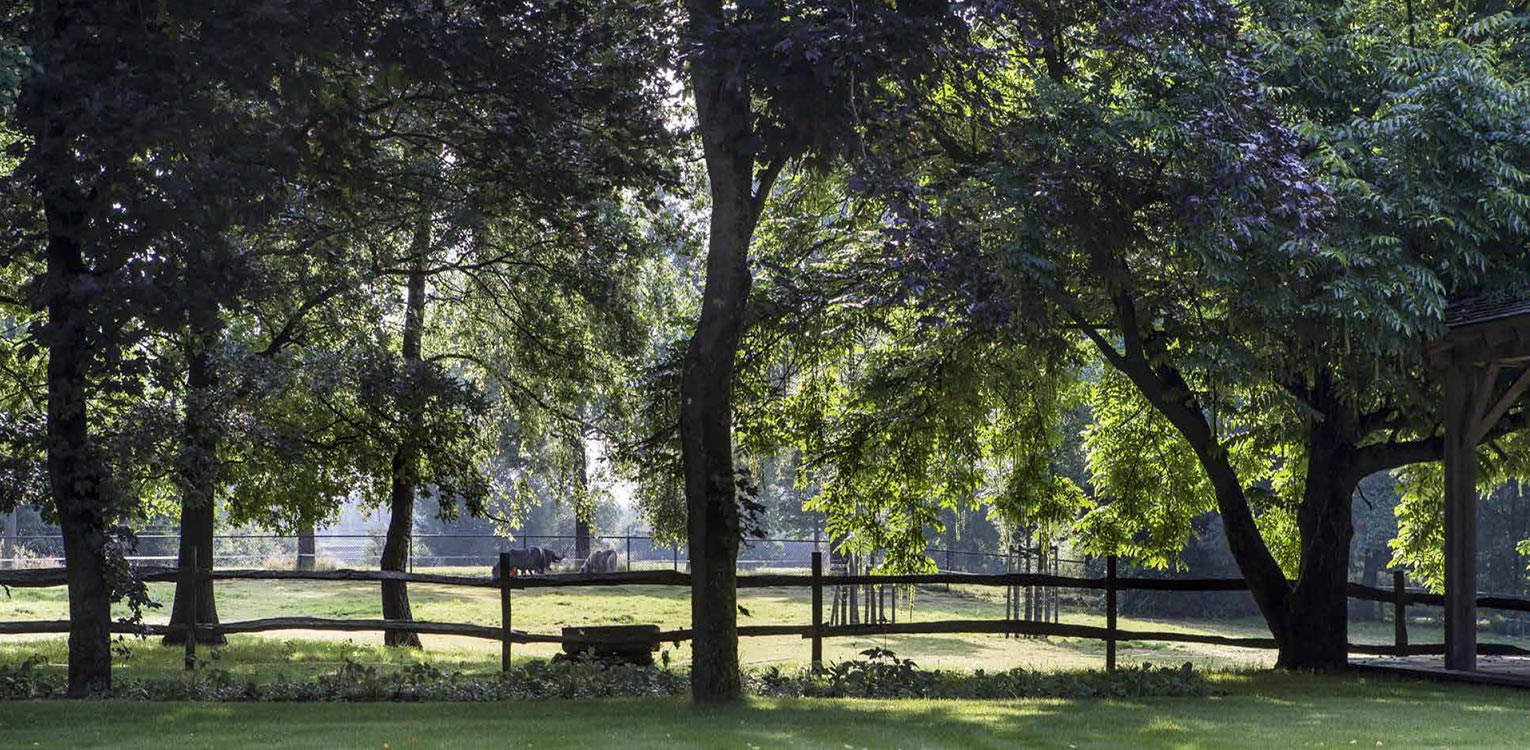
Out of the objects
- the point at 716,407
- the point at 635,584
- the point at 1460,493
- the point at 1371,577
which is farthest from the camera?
the point at 1371,577

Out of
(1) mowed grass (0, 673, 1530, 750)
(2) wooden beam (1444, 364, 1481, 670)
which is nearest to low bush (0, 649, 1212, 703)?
(1) mowed grass (0, 673, 1530, 750)

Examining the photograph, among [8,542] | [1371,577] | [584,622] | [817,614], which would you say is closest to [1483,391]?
[817,614]

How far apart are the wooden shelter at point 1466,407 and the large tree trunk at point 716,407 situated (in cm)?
619

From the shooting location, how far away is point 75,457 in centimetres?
1209

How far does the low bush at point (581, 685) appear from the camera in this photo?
1318cm

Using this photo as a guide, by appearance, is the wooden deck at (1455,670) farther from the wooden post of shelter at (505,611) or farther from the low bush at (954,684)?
the wooden post of shelter at (505,611)

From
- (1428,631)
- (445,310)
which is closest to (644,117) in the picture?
(445,310)

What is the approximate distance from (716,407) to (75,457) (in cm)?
508

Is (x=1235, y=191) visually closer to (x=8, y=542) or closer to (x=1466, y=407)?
(x=1466, y=407)

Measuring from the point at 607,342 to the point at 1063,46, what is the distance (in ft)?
26.6

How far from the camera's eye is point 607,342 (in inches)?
768

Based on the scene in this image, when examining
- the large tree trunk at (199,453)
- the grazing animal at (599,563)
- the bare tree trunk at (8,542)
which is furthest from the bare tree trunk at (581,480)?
the grazing animal at (599,563)

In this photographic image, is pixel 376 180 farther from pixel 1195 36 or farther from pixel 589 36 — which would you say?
pixel 1195 36

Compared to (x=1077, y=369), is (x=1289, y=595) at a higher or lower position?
lower
